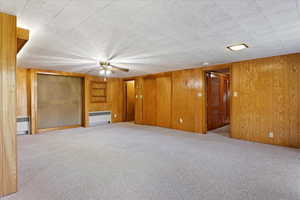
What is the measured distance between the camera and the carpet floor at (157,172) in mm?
1953

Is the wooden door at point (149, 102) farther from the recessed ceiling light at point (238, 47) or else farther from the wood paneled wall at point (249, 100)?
the recessed ceiling light at point (238, 47)

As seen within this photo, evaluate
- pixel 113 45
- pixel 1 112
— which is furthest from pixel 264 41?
pixel 1 112

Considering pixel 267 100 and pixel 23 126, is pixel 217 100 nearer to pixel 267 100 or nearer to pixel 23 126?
pixel 267 100

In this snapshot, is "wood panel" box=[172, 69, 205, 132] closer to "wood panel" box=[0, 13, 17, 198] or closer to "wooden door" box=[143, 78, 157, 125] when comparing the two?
"wooden door" box=[143, 78, 157, 125]

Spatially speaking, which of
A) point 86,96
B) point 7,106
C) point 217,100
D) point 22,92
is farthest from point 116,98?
point 7,106

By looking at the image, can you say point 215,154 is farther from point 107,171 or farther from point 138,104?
point 138,104

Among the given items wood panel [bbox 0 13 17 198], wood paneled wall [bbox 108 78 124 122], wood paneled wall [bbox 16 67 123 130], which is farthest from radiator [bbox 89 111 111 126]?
wood panel [bbox 0 13 17 198]

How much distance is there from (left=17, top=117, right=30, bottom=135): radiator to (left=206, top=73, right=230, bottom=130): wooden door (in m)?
6.29

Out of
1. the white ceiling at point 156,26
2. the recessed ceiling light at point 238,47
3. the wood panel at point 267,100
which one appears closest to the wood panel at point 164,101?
the wood panel at point 267,100

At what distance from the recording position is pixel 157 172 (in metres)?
2.50

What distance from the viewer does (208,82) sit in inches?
Result: 232

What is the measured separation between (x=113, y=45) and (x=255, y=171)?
132 inches

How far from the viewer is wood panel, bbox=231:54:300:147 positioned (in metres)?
3.79

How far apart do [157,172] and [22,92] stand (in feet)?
17.6
